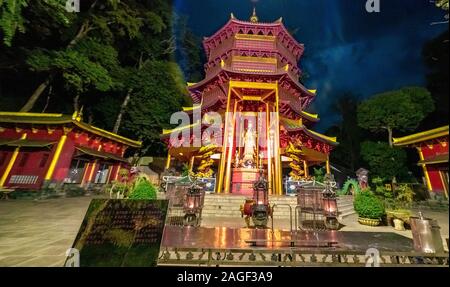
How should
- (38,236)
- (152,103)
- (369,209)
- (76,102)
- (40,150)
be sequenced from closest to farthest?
(38,236) < (369,209) < (40,150) < (76,102) < (152,103)

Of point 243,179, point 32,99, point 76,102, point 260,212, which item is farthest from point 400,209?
point 76,102

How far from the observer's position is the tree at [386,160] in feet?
53.4

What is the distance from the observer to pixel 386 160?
16984 millimetres

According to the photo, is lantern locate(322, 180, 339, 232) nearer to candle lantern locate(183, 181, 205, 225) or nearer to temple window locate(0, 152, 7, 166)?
candle lantern locate(183, 181, 205, 225)

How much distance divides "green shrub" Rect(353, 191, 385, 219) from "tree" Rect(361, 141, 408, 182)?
1155 centimetres

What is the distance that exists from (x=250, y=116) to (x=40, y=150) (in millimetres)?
14167

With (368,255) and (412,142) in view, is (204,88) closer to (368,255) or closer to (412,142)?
(412,142)

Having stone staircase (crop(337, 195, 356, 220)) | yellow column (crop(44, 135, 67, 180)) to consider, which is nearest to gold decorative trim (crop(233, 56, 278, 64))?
stone staircase (crop(337, 195, 356, 220))

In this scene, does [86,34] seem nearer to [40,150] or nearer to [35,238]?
[40,150]

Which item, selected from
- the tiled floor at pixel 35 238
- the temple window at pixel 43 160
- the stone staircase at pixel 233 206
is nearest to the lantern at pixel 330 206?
the stone staircase at pixel 233 206

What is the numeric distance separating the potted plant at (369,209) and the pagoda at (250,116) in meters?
4.89

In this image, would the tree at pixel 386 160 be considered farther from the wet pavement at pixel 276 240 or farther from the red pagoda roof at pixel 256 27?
the wet pavement at pixel 276 240

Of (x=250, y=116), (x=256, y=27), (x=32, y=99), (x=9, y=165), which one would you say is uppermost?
(x=256, y=27)
